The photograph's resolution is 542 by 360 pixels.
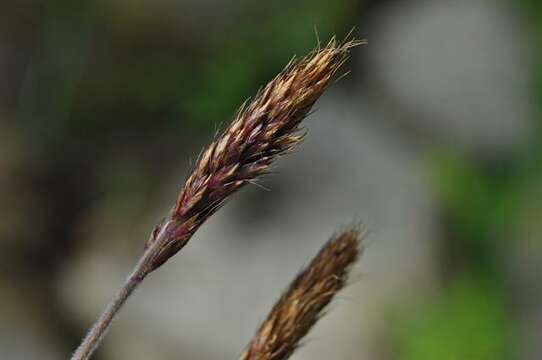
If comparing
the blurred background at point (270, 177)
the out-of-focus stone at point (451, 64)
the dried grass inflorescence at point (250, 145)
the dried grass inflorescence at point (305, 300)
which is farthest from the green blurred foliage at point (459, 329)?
the dried grass inflorescence at point (250, 145)

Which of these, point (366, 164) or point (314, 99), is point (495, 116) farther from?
point (314, 99)

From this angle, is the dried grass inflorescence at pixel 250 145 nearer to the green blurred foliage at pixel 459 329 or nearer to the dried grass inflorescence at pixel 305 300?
the dried grass inflorescence at pixel 305 300

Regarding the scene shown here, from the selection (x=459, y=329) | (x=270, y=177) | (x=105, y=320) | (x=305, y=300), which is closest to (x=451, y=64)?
(x=270, y=177)

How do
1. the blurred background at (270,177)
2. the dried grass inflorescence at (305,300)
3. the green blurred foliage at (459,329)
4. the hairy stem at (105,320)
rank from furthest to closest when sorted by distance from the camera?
the blurred background at (270,177) < the green blurred foliage at (459,329) < the dried grass inflorescence at (305,300) < the hairy stem at (105,320)

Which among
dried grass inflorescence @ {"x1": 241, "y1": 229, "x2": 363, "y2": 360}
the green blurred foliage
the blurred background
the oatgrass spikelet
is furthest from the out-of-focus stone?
the oatgrass spikelet

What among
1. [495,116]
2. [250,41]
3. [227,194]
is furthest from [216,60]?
[227,194]

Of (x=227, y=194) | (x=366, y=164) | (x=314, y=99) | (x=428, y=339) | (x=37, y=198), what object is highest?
(x=366, y=164)

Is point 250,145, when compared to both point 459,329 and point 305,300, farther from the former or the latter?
point 459,329
